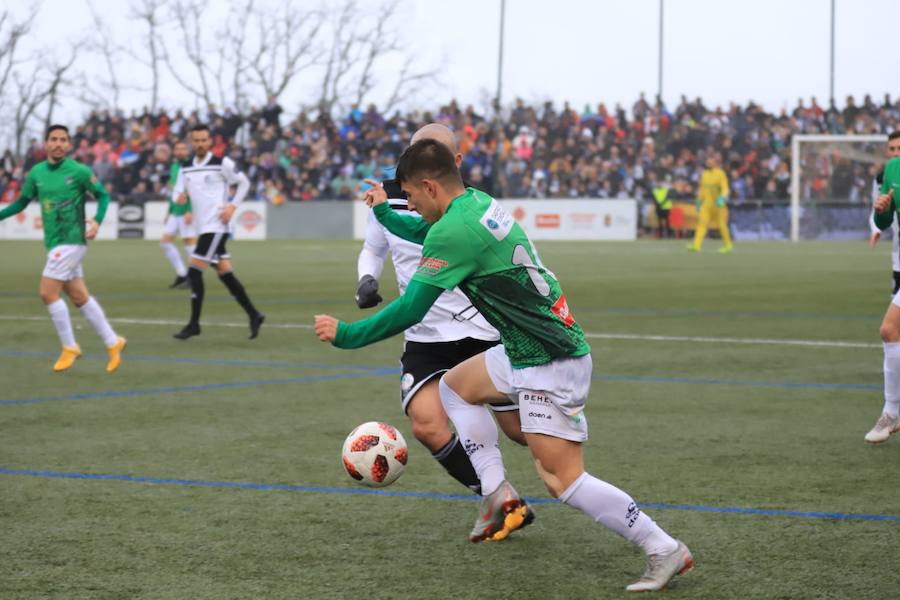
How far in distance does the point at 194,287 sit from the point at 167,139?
33828mm

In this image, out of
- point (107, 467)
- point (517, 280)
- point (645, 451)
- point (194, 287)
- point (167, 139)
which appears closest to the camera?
point (517, 280)

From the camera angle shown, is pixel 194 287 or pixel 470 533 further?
pixel 194 287

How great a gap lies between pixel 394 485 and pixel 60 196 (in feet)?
19.8

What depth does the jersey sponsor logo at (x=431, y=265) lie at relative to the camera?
483 cm

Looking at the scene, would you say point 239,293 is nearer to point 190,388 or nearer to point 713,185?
point 190,388

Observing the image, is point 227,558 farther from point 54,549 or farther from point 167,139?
point 167,139

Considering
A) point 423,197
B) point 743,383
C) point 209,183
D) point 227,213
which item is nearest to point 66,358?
point 227,213

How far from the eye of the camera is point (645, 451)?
7.70m

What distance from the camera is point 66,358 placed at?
11.7m

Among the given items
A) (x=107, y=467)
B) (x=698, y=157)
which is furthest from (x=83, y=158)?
(x=107, y=467)

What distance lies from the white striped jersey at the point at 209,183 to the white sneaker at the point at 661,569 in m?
11.1

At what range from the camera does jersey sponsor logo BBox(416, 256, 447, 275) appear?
483cm

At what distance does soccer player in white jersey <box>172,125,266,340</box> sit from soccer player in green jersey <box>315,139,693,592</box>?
929 centimetres

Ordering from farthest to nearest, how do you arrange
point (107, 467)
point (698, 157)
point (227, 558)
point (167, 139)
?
1. point (167, 139)
2. point (698, 157)
3. point (107, 467)
4. point (227, 558)
